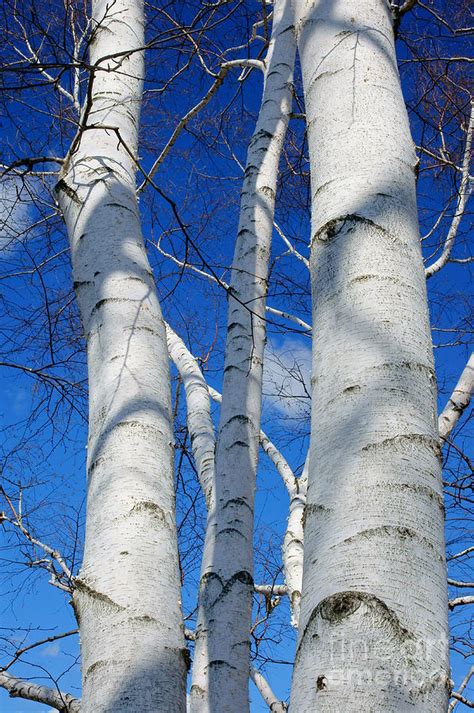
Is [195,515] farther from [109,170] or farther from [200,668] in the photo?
[109,170]

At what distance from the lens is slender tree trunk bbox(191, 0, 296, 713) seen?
1.95m

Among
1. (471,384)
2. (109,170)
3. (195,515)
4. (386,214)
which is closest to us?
(386,214)

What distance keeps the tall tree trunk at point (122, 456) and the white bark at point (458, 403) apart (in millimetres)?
2396

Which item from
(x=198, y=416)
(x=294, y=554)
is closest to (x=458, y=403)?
(x=294, y=554)

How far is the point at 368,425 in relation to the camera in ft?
2.49

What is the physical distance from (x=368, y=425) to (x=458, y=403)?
2.97m

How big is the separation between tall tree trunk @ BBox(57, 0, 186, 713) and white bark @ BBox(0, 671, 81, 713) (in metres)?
2.72

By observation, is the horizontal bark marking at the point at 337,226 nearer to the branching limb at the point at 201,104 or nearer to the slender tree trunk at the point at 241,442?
the slender tree trunk at the point at 241,442

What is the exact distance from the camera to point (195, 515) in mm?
4559

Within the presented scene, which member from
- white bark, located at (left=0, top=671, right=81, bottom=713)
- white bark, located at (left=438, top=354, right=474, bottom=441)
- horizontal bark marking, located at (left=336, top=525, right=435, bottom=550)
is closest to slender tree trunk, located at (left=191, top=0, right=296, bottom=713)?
horizontal bark marking, located at (left=336, top=525, right=435, bottom=550)

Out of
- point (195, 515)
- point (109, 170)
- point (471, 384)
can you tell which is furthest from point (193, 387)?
point (109, 170)

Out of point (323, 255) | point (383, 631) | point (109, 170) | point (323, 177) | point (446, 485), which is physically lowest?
point (383, 631)

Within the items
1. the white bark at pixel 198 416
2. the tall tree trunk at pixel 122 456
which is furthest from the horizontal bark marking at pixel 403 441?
the white bark at pixel 198 416

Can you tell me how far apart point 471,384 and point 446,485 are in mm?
657
